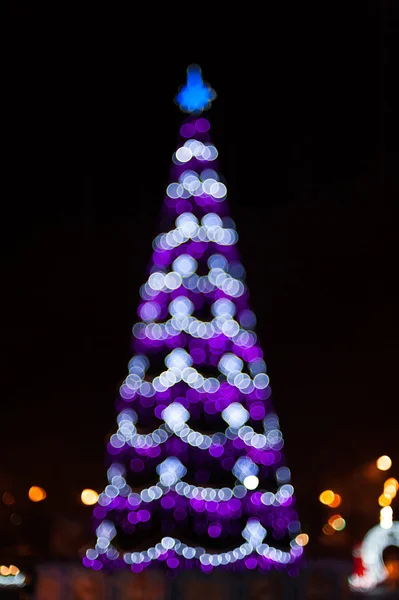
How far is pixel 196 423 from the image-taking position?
1320cm

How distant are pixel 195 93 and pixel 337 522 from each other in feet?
22.4

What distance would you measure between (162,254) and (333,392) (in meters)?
4.67

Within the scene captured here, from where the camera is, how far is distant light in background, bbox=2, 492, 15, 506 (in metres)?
17.2

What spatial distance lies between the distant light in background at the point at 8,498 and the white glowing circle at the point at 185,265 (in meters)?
5.58

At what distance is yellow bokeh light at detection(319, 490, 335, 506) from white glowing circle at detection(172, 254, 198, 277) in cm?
519

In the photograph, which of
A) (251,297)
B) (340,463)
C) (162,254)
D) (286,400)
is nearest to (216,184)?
(162,254)

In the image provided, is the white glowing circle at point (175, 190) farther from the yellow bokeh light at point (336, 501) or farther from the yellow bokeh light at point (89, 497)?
the yellow bokeh light at point (336, 501)

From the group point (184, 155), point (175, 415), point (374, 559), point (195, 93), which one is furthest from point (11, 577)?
point (195, 93)

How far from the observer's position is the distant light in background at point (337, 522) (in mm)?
16844

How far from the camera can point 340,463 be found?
685 inches

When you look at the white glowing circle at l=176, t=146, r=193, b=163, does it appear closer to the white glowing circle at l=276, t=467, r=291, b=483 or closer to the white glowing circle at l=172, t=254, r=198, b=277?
the white glowing circle at l=172, t=254, r=198, b=277

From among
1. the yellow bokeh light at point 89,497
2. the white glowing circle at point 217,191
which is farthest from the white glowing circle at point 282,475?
the yellow bokeh light at point 89,497

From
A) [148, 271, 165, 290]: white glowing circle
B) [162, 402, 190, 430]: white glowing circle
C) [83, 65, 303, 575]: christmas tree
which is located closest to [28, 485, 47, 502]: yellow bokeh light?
[83, 65, 303, 575]: christmas tree

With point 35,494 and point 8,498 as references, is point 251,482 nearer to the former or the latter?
point 35,494
